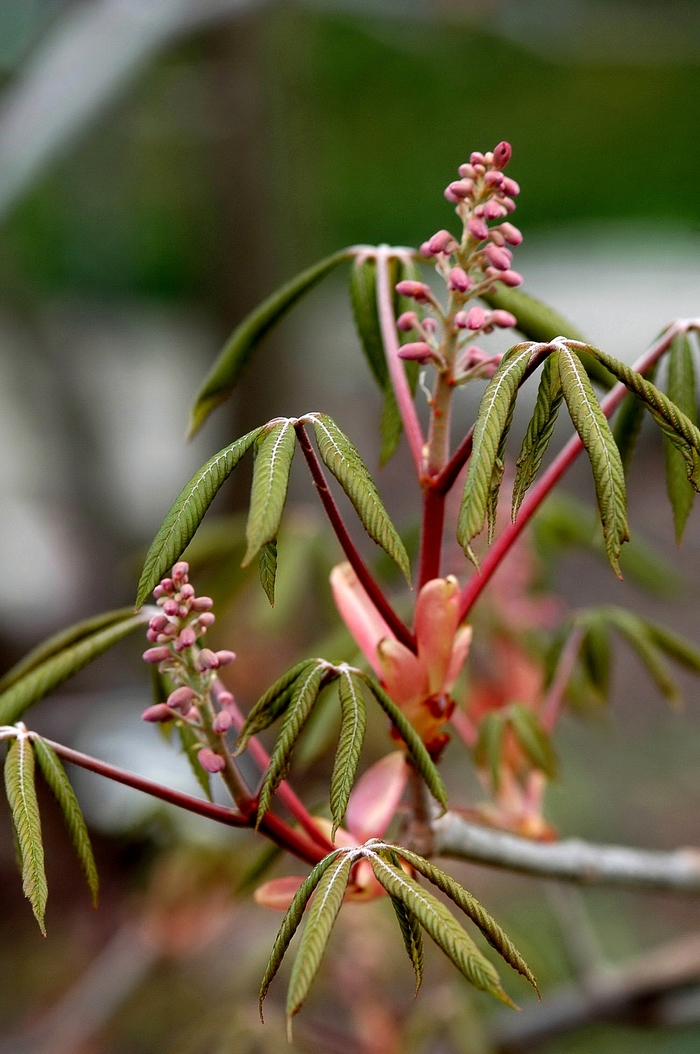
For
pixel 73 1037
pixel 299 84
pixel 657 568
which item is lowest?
pixel 73 1037

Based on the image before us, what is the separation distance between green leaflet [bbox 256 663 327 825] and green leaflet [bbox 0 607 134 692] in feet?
0.64

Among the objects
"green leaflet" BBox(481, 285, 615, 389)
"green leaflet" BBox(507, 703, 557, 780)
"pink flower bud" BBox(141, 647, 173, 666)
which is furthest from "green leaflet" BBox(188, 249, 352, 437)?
"green leaflet" BBox(507, 703, 557, 780)

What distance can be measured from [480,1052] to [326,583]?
22.1 inches

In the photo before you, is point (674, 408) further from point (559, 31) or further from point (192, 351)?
point (192, 351)

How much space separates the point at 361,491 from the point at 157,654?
15 centimetres

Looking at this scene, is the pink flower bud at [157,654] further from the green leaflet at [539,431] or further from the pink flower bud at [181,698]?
the green leaflet at [539,431]

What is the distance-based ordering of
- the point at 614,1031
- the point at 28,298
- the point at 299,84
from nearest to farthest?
1. the point at 614,1031
2. the point at 28,298
3. the point at 299,84

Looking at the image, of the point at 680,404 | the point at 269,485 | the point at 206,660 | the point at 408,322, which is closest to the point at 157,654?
the point at 206,660

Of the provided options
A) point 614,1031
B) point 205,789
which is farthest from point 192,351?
point 205,789

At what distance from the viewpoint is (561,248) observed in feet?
19.6

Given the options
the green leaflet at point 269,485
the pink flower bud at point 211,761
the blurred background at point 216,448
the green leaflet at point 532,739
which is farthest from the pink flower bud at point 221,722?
the green leaflet at point 532,739

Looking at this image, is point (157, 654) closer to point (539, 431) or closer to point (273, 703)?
point (273, 703)

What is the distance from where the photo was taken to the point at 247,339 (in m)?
0.78

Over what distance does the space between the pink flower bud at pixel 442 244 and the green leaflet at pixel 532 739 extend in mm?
441
